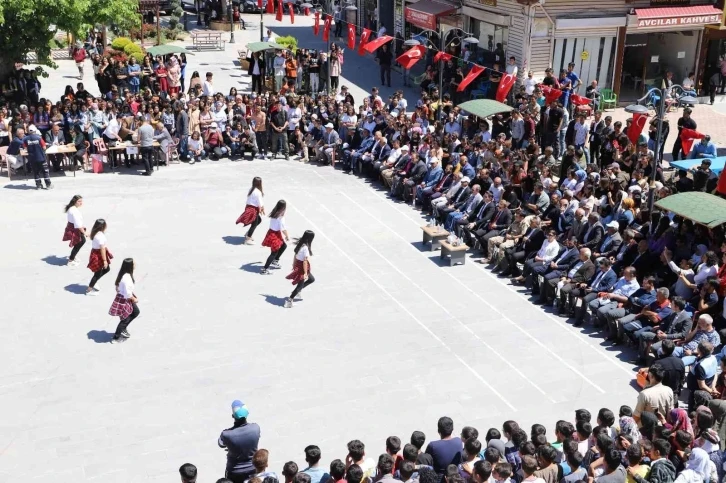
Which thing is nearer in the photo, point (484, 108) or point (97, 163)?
Result: point (484, 108)

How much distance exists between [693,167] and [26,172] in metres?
16.4

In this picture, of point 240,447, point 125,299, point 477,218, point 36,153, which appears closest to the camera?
point 240,447

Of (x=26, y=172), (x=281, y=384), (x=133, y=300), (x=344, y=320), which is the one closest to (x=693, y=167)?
(x=344, y=320)

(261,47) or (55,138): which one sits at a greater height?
(261,47)

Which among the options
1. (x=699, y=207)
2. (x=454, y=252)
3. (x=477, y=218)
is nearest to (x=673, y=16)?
(x=477, y=218)

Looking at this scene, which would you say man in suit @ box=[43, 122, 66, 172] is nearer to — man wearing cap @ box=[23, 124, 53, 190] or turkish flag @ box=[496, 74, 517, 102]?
man wearing cap @ box=[23, 124, 53, 190]

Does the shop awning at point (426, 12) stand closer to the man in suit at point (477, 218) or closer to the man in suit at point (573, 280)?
the man in suit at point (477, 218)

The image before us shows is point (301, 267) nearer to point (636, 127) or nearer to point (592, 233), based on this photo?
point (592, 233)

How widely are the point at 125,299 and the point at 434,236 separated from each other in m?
7.19

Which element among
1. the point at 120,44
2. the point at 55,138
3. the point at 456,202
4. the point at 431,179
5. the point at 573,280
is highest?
the point at 120,44

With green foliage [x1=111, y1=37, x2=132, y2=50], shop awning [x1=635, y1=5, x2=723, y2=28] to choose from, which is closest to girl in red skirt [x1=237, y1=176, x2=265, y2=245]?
shop awning [x1=635, y1=5, x2=723, y2=28]

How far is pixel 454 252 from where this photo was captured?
1880 centimetres

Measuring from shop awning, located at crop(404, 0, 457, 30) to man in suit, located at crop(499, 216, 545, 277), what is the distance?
16.5 metres

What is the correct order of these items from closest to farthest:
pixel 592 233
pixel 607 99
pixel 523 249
A: 1. pixel 592 233
2. pixel 523 249
3. pixel 607 99
